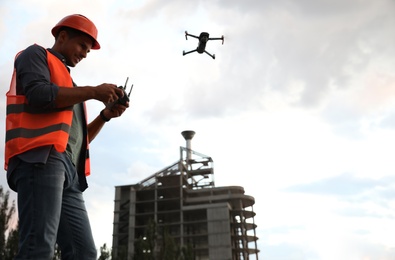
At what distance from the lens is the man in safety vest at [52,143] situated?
2021 mm

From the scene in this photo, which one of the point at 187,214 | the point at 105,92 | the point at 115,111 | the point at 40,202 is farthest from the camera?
the point at 187,214

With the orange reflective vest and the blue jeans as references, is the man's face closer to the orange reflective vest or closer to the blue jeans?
the orange reflective vest

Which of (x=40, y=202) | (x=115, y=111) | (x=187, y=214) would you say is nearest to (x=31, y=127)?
(x=40, y=202)

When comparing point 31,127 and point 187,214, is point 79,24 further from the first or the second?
point 187,214

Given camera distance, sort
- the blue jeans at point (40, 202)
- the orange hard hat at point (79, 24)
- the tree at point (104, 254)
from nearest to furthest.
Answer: the blue jeans at point (40, 202) < the orange hard hat at point (79, 24) < the tree at point (104, 254)

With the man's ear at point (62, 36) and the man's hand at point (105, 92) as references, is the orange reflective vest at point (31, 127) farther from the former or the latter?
the man's ear at point (62, 36)

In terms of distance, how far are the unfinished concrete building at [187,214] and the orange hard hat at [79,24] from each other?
5397cm

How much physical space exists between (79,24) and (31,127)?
77 cm

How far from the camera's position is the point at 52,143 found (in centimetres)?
210

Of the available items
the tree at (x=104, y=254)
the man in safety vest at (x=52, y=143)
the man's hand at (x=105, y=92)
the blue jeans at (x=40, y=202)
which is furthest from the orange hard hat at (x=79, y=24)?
the tree at (x=104, y=254)

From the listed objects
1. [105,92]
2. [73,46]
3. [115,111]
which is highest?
[73,46]

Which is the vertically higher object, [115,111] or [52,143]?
[115,111]

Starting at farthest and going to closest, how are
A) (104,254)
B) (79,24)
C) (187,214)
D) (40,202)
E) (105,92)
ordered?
(187,214), (104,254), (79,24), (105,92), (40,202)

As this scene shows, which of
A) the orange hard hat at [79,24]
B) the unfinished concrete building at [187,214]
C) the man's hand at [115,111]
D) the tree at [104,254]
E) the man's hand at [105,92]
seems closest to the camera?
the man's hand at [105,92]
